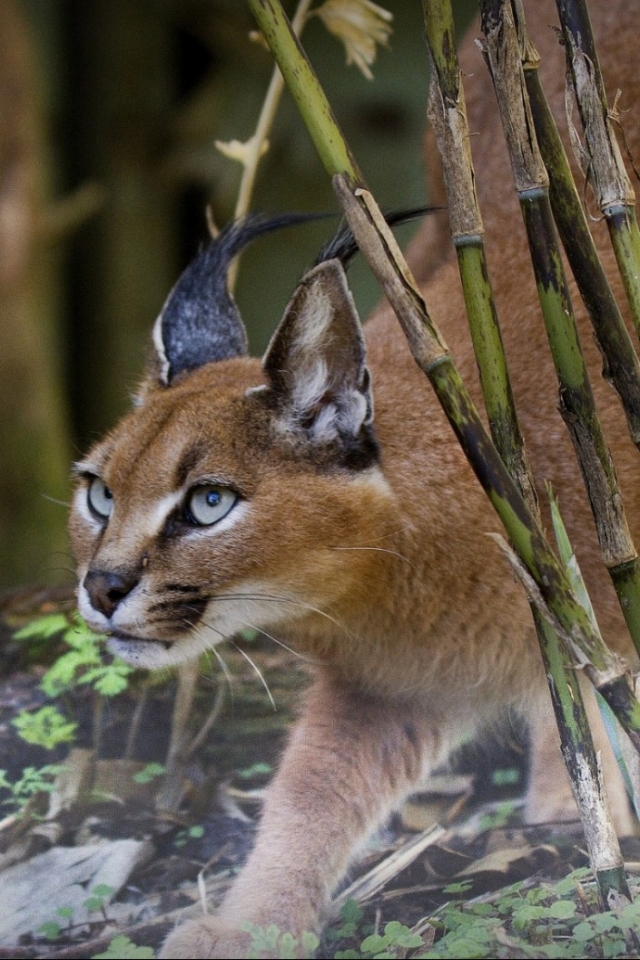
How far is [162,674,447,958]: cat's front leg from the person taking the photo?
2348mm

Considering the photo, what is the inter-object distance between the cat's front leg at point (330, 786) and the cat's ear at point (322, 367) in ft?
2.42

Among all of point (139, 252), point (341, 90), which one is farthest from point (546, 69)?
point (139, 252)

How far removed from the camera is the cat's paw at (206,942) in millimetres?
1806

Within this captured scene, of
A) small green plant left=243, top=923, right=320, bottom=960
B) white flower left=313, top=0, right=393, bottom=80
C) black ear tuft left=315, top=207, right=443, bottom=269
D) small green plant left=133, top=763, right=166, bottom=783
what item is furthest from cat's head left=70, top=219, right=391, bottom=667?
white flower left=313, top=0, right=393, bottom=80

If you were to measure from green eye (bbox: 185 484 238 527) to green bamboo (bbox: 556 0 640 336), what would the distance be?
2.60 feet

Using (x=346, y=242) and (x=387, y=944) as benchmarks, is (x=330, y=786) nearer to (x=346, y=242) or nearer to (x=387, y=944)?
(x=387, y=944)

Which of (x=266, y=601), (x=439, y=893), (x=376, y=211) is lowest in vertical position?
(x=439, y=893)

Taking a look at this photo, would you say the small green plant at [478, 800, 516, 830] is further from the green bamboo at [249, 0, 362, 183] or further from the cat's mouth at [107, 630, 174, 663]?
the green bamboo at [249, 0, 362, 183]

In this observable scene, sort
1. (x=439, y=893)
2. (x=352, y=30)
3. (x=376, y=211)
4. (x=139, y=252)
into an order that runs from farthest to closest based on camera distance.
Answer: (x=139, y=252) → (x=352, y=30) → (x=439, y=893) → (x=376, y=211)

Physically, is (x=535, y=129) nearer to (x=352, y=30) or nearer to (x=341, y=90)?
A: (x=352, y=30)

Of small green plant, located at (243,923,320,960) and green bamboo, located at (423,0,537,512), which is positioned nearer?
green bamboo, located at (423,0,537,512)

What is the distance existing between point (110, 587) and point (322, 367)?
0.54m

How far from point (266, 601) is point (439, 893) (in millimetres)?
583

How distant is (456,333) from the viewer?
8.40 ft
